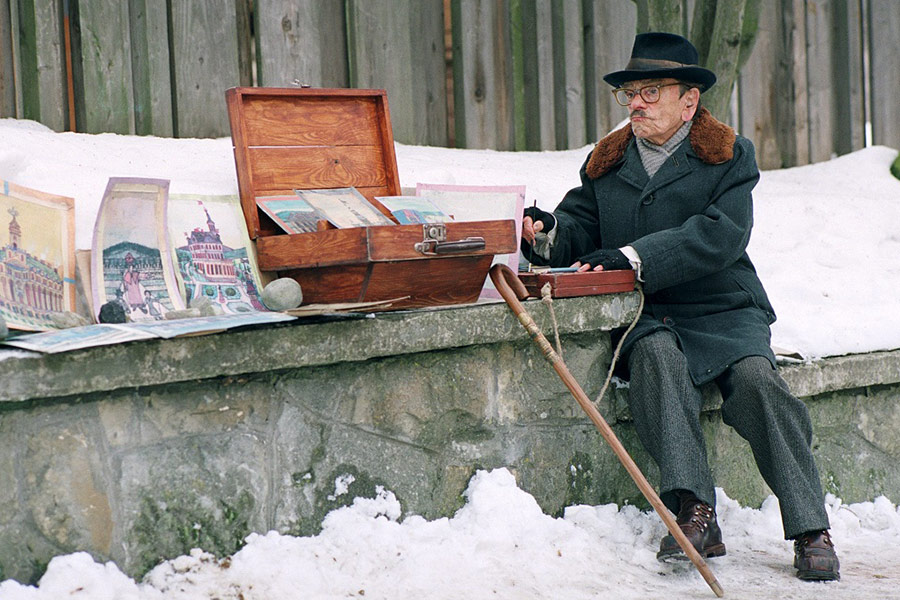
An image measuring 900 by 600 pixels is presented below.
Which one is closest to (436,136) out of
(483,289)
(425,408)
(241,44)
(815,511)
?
(241,44)

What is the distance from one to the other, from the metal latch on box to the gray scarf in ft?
2.86

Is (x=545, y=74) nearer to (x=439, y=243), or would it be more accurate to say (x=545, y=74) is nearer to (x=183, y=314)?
(x=439, y=243)

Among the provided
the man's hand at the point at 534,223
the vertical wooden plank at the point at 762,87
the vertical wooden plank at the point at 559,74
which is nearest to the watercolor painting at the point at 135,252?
the man's hand at the point at 534,223

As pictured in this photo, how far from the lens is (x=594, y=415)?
301 centimetres

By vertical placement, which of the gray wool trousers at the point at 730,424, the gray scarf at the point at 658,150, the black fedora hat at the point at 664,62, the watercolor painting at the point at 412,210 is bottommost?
the gray wool trousers at the point at 730,424

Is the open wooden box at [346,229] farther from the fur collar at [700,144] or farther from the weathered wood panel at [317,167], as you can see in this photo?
the fur collar at [700,144]

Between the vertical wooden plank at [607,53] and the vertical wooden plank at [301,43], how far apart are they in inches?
53.7

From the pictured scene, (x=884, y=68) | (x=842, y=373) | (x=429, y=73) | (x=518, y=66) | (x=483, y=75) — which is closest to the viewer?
(x=842, y=373)

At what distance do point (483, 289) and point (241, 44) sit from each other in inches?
65.7

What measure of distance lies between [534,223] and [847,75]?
3173 millimetres

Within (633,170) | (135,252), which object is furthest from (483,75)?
(135,252)

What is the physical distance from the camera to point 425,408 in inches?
120

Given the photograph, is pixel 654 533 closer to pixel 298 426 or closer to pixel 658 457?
pixel 658 457

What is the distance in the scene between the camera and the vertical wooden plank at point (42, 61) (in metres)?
3.90
